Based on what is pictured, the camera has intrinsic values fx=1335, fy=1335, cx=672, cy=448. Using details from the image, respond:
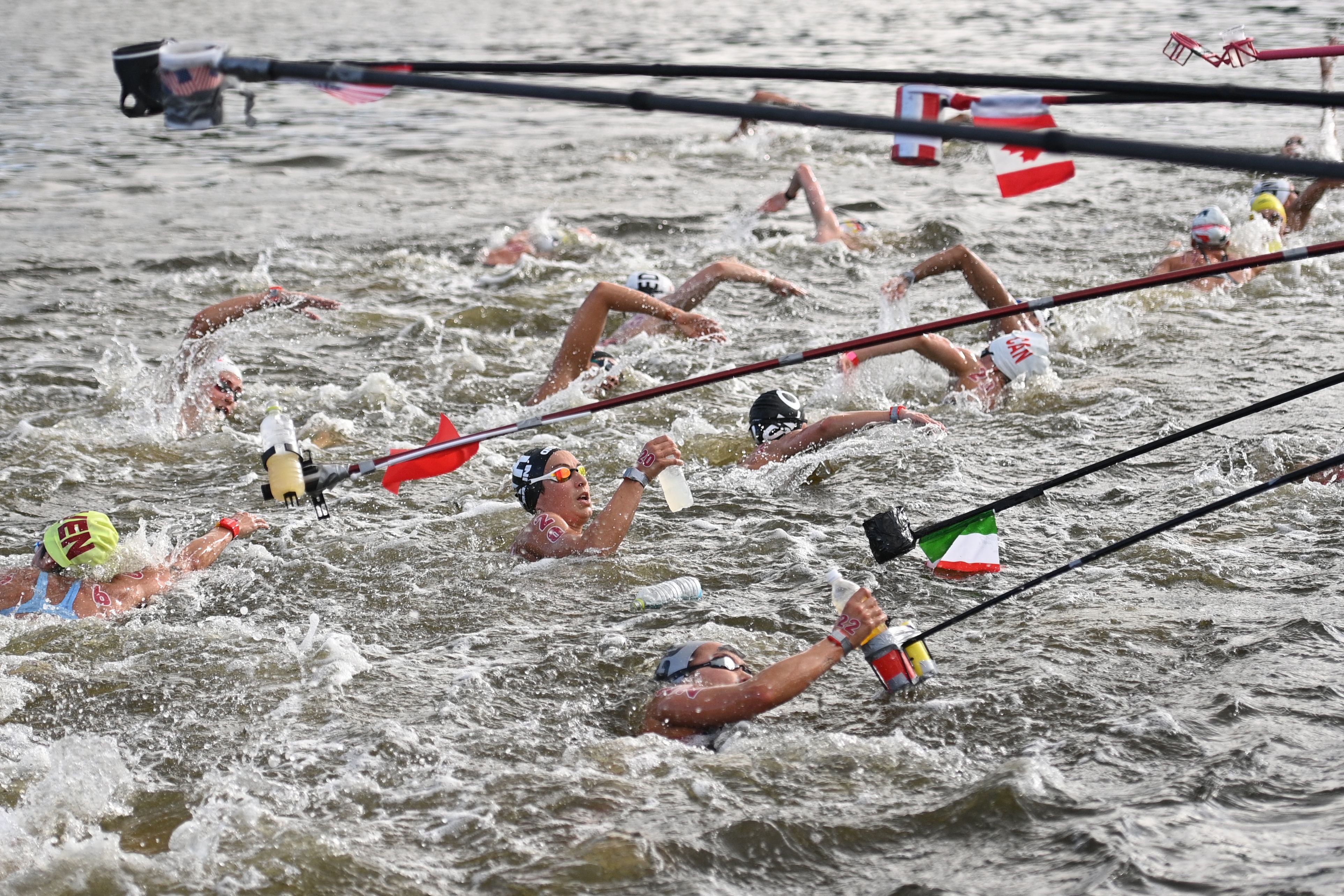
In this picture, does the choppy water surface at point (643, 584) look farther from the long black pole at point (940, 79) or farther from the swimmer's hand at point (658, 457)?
the long black pole at point (940, 79)

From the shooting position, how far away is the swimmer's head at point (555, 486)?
292 inches

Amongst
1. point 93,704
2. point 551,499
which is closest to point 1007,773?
point 551,499

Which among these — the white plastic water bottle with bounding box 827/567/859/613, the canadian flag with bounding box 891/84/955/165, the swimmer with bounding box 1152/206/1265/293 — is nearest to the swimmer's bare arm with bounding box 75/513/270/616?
the white plastic water bottle with bounding box 827/567/859/613

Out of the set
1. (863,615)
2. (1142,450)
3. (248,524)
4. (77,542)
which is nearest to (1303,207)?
(1142,450)

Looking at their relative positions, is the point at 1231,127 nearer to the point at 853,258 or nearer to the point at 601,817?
the point at 853,258

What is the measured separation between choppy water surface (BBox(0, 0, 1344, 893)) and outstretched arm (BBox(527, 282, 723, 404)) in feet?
0.94

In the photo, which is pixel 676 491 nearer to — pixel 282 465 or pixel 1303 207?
pixel 282 465

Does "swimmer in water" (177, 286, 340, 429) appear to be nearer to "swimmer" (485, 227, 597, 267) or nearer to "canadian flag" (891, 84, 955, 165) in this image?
"swimmer" (485, 227, 597, 267)

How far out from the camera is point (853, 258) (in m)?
14.1

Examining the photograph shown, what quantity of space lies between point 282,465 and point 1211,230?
30.2ft

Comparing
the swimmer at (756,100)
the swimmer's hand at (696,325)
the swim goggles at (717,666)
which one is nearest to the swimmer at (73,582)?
the swim goggles at (717,666)

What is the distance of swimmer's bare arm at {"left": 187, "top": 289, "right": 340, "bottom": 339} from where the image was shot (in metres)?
9.92

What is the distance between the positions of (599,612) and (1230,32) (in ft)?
15.5

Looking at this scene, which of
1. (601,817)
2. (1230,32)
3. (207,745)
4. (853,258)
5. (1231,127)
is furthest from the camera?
(1231,127)
